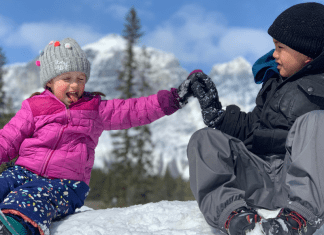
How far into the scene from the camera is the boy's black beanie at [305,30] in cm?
238

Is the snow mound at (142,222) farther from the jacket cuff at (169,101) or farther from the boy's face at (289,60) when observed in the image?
the boy's face at (289,60)

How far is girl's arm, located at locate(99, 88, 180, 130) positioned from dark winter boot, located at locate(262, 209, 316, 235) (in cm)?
176

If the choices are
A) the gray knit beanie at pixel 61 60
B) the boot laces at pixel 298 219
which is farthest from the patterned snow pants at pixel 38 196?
the boot laces at pixel 298 219

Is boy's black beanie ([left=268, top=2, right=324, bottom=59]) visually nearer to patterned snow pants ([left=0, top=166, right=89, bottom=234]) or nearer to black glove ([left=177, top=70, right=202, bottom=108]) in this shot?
black glove ([left=177, top=70, right=202, bottom=108])

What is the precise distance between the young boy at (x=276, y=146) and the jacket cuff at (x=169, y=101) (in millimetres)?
311

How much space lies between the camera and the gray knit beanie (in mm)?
3201

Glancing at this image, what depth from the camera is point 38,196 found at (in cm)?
240

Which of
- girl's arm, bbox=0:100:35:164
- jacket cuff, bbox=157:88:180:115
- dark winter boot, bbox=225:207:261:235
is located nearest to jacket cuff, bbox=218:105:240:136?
jacket cuff, bbox=157:88:180:115

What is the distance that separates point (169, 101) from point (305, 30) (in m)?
1.40

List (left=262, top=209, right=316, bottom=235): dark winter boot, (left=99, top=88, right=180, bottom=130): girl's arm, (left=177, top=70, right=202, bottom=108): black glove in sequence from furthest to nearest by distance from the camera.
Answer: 1. (left=99, top=88, right=180, bottom=130): girl's arm
2. (left=177, top=70, right=202, bottom=108): black glove
3. (left=262, top=209, right=316, bottom=235): dark winter boot

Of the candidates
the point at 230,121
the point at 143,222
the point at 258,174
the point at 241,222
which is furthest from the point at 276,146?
the point at 143,222

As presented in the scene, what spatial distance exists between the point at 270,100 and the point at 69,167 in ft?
6.27

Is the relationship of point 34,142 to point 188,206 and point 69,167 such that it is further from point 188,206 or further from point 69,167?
point 188,206

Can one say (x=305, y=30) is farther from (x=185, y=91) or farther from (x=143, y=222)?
(x=143, y=222)
